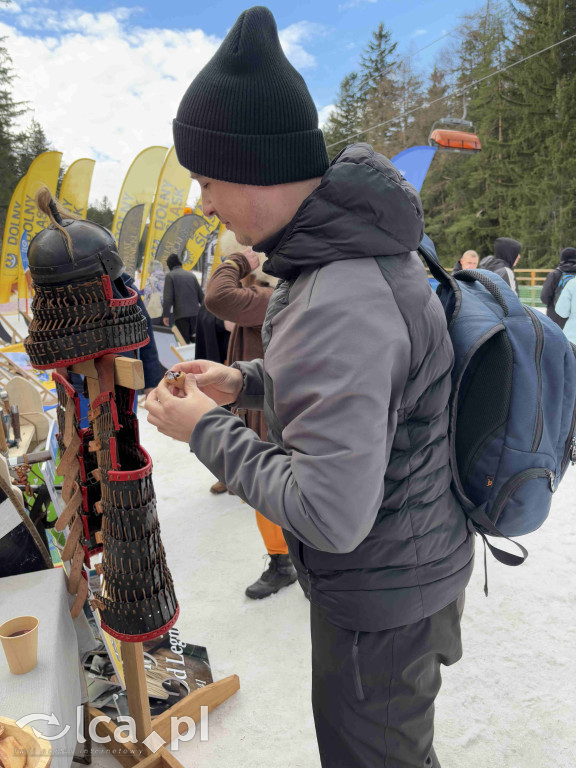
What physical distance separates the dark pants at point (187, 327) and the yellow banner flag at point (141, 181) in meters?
3.86

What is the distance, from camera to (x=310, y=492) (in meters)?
0.84

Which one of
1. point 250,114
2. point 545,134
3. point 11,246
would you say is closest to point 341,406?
point 250,114

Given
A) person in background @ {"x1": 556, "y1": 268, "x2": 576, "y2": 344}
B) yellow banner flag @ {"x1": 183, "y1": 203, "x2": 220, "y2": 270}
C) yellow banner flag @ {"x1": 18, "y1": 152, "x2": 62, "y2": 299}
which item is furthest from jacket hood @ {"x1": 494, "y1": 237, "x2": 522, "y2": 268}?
yellow banner flag @ {"x1": 18, "y1": 152, "x2": 62, "y2": 299}

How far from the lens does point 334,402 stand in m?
0.82

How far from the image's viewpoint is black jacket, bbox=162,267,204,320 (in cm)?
Result: 679

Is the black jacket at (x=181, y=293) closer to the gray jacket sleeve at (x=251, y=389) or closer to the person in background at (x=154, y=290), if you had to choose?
the person in background at (x=154, y=290)

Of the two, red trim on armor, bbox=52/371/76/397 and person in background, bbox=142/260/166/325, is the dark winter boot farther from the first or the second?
person in background, bbox=142/260/166/325

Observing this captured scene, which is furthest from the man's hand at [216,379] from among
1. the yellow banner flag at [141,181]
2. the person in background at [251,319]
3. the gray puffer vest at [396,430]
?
the yellow banner flag at [141,181]

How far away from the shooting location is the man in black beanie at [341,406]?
85 centimetres

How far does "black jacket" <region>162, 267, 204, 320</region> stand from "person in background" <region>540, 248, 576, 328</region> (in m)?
4.38

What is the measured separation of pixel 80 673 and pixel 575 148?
84.6ft

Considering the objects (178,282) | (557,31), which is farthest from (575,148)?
(178,282)

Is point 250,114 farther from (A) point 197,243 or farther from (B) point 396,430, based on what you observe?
(A) point 197,243

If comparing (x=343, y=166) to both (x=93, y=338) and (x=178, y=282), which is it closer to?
(x=93, y=338)
